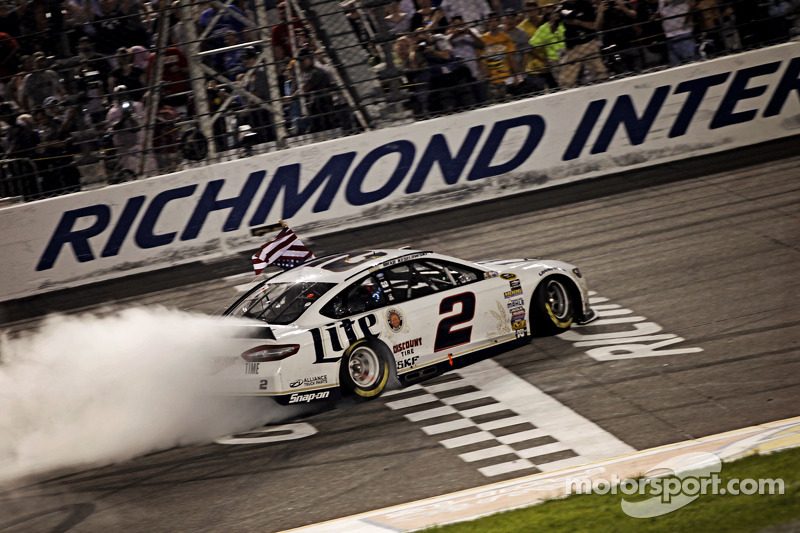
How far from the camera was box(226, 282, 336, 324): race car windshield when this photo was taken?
27.7 ft

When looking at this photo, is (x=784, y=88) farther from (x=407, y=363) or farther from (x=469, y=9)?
(x=407, y=363)

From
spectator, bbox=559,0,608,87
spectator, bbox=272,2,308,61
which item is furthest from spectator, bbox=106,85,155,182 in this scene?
spectator, bbox=559,0,608,87

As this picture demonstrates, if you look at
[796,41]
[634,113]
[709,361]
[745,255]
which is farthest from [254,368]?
[796,41]

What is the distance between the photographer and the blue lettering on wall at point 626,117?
15.0 m

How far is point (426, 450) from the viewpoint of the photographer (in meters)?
7.39

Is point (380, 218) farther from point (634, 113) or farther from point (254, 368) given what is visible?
point (254, 368)

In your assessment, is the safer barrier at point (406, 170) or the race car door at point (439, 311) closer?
the race car door at point (439, 311)

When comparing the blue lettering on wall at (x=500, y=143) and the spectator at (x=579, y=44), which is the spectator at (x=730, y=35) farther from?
the blue lettering on wall at (x=500, y=143)

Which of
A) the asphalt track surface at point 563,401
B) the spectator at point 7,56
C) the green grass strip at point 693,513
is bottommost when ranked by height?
the asphalt track surface at point 563,401

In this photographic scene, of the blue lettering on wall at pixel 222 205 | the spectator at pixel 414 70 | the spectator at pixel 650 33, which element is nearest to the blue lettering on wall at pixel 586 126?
the spectator at pixel 650 33

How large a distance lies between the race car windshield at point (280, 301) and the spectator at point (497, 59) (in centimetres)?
708

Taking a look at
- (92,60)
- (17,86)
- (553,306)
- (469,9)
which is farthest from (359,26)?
(553,306)

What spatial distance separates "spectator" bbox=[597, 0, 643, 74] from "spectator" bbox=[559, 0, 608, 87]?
5.6 inches

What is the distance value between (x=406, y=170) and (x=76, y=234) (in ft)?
15.5
